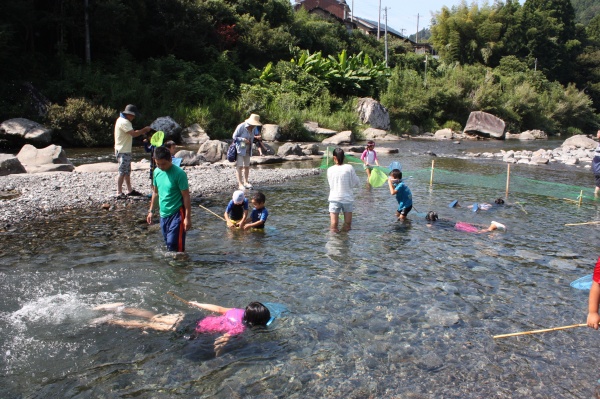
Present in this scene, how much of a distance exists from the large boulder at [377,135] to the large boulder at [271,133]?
8813 millimetres

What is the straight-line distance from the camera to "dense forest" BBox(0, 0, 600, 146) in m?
25.8

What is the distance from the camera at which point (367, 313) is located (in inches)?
226

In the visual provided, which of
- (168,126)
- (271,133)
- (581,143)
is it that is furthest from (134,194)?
(581,143)

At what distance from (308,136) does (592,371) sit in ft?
89.1

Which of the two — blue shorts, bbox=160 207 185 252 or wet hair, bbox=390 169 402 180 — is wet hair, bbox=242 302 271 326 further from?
wet hair, bbox=390 169 402 180

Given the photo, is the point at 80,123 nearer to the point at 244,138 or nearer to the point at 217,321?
the point at 244,138

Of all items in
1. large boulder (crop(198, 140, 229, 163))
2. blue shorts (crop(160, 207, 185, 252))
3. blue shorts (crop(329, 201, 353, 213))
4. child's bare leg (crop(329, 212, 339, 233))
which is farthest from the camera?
large boulder (crop(198, 140, 229, 163))

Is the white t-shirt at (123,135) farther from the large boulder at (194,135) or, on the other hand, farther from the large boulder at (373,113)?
the large boulder at (373,113)

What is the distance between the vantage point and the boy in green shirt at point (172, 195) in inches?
257

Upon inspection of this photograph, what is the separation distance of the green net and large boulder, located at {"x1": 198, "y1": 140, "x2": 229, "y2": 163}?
299 inches

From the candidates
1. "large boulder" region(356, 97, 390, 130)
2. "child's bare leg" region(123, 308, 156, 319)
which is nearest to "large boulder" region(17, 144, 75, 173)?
"child's bare leg" region(123, 308, 156, 319)

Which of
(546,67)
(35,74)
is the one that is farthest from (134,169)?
(546,67)

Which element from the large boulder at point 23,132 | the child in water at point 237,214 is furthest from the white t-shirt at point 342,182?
the large boulder at point 23,132

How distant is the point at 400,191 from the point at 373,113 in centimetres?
2910
